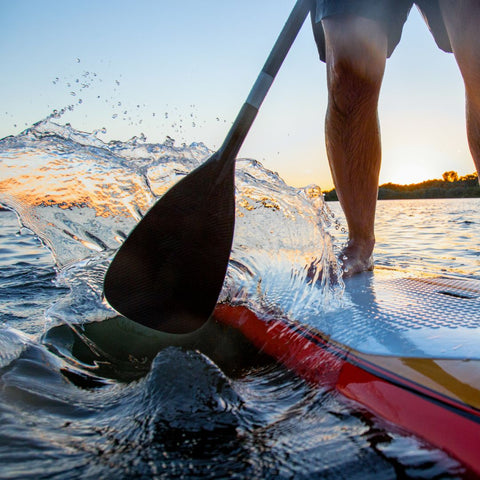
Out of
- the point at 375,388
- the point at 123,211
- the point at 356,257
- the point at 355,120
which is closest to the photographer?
the point at 375,388

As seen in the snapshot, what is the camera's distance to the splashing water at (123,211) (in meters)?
1.93

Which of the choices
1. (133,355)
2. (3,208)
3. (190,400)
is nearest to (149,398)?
(190,400)

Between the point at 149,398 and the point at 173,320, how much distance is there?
33cm

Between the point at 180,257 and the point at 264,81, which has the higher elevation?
the point at 264,81

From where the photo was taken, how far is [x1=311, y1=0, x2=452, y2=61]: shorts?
1821 mm

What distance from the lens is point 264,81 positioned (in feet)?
5.22

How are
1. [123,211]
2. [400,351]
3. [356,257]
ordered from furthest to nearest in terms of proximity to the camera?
[123,211] → [356,257] → [400,351]

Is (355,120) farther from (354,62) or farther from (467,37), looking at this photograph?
(467,37)

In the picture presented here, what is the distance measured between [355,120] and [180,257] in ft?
3.47

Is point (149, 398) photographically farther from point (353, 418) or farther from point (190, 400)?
point (353, 418)

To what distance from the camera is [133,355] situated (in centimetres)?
153

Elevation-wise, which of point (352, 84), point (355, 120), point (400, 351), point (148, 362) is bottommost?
point (148, 362)

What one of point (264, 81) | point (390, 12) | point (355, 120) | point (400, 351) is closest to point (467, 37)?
point (390, 12)

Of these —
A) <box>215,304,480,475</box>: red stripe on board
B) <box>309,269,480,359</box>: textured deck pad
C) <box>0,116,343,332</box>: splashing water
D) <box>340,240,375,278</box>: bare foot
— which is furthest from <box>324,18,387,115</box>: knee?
<box>215,304,480,475</box>: red stripe on board
